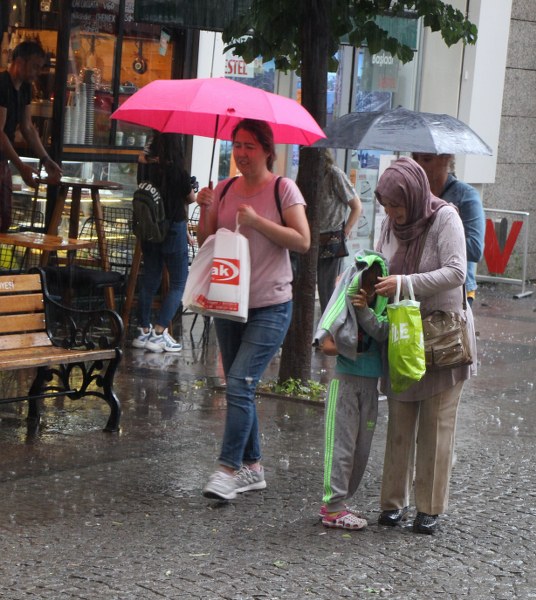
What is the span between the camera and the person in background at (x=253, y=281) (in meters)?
6.12

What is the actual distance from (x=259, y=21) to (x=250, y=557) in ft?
14.3

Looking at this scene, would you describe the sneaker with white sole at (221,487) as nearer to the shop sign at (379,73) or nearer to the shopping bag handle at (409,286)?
the shopping bag handle at (409,286)

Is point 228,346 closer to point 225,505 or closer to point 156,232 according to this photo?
point 225,505

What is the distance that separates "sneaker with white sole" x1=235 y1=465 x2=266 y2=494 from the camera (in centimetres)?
625

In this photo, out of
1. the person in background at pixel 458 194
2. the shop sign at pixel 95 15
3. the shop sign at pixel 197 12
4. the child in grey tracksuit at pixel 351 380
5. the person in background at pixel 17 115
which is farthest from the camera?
the shop sign at pixel 95 15

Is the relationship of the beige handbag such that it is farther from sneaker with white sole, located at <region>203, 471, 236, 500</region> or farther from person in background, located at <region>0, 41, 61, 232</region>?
person in background, located at <region>0, 41, 61, 232</region>

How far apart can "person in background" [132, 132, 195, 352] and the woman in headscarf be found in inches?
176

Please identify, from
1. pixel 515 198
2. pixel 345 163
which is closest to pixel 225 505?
pixel 345 163

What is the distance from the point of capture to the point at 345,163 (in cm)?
1426

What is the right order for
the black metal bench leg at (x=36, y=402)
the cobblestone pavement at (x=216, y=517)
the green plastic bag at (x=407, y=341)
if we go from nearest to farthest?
the cobblestone pavement at (x=216, y=517), the green plastic bag at (x=407, y=341), the black metal bench leg at (x=36, y=402)

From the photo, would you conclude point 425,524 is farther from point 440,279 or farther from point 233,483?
point 440,279

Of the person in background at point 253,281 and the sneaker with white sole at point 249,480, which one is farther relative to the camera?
the sneaker with white sole at point 249,480

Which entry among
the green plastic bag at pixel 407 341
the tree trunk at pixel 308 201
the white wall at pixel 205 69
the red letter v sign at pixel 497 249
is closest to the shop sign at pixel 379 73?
the red letter v sign at pixel 497 249

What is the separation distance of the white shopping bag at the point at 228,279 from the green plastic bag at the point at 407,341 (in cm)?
84
